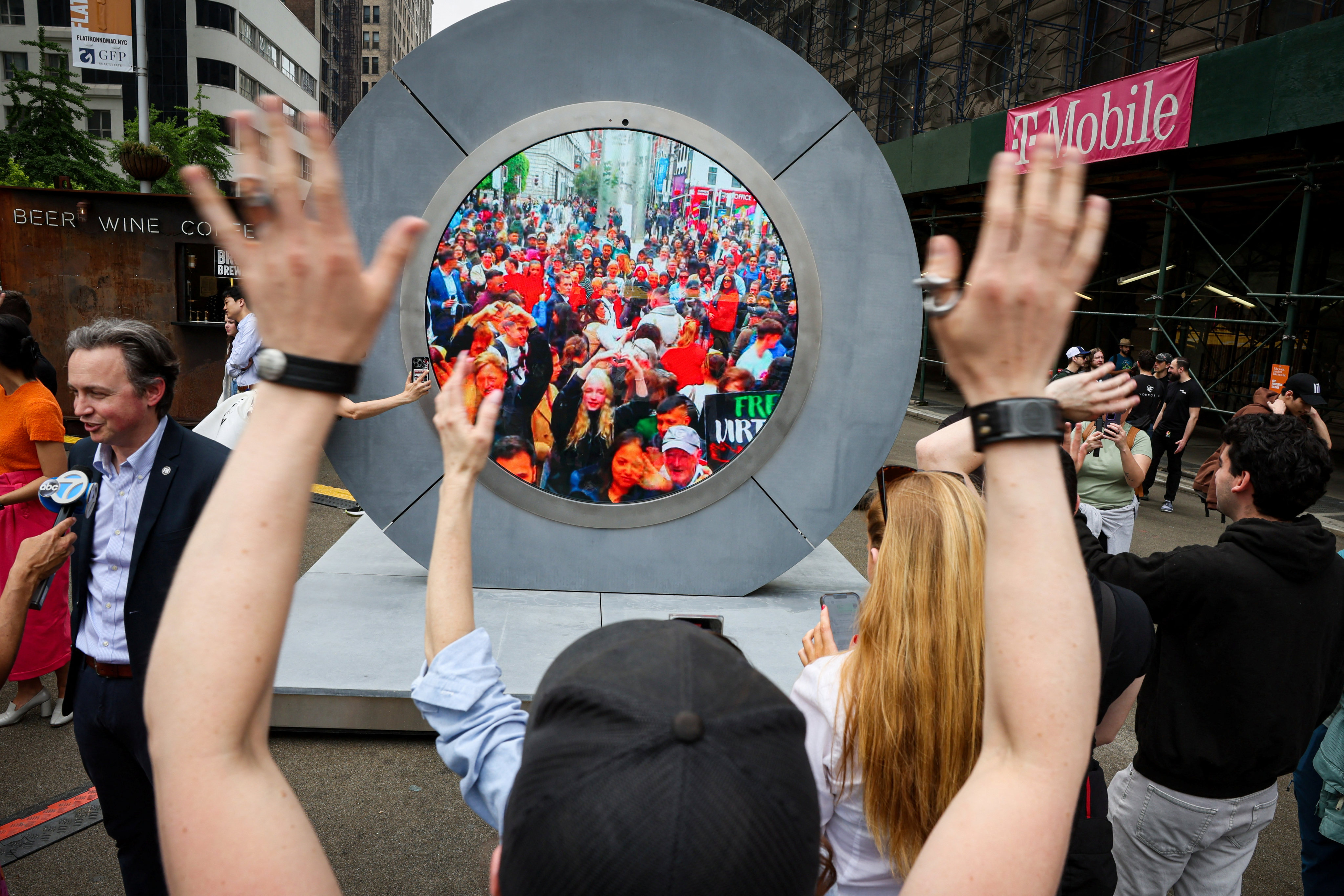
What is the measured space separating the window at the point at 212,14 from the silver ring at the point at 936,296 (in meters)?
58.3

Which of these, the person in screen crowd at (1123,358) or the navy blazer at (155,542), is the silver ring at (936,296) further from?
the person in screen crowd at (1123,358)

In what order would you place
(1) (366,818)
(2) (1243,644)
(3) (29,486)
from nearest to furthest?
(2) (1243,644) → (1) (366,818) → (3) (29,486)

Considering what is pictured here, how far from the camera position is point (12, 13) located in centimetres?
4544

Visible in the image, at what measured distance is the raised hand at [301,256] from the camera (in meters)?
0.82

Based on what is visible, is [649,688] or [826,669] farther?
[826,669]

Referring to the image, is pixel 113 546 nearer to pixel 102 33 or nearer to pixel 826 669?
pixel 826 669

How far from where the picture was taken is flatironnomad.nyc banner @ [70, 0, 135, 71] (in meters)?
16.0

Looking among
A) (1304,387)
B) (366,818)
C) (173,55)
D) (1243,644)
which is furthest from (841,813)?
(173,55)

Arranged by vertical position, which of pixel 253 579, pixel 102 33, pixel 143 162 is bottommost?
pixel 253 579

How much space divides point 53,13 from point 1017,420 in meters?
59.5

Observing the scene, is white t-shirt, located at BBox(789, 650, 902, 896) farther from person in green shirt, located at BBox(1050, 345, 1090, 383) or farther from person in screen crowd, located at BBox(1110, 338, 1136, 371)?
person in screen crowd, located at BBox(1110, 338, 1136, 371)

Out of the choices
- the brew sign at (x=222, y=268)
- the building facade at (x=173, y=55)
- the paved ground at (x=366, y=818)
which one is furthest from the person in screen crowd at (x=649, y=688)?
the building facade at (x=173, y=55)

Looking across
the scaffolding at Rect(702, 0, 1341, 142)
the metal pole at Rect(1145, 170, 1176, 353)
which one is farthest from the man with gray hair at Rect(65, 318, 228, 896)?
the scaffolding at Rect(702, 0, 1341, 142)

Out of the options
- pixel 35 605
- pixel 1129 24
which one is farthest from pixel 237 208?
pixel 1129 24
